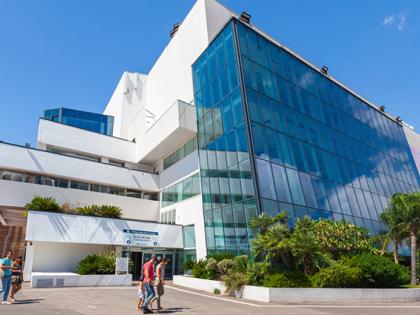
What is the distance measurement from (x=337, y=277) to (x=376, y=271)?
7.34 feet

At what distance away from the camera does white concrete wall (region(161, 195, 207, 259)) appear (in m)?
24.2

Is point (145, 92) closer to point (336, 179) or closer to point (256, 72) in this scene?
point (256, 72)

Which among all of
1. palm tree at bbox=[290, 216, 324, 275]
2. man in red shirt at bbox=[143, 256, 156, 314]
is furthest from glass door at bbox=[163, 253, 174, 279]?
man in red shirt at bbox=[143, 256, 156, 314]

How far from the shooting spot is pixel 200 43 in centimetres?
2878

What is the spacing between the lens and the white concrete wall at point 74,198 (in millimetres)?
25000

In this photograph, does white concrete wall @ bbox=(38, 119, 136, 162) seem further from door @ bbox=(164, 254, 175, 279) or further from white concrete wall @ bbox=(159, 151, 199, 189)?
door @ bbox=(164, 254, 175, 279)

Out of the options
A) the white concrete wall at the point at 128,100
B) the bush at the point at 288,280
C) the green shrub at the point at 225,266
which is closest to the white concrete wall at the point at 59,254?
the green shrub at the point at 225,266

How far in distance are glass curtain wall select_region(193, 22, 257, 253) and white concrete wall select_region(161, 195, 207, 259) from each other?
1.19m

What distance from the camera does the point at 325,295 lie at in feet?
45.6

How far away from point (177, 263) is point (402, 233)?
16221 millimetres

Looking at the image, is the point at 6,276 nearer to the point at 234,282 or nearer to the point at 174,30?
the point at 234,282

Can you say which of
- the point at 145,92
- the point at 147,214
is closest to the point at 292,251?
the point at 147,214

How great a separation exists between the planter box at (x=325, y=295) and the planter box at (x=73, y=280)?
7.29 m

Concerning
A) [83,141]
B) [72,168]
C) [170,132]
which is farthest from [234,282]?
[83,141]
